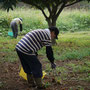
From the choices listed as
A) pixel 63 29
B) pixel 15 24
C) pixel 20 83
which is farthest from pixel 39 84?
pixel 63 29

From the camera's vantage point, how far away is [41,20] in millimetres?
20500

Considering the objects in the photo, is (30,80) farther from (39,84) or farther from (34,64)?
(34,64)

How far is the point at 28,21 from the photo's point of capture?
20109mm

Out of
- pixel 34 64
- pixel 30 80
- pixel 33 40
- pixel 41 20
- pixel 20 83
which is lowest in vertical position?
pixel 41 20

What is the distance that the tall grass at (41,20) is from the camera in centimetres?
1903

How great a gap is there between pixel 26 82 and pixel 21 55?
1031mm

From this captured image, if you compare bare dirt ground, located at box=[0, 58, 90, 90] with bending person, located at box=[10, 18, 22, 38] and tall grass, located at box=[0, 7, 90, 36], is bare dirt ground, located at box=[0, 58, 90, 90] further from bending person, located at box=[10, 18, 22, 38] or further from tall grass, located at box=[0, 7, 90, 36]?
tall grass, located at box=[0, 7, 90, 36]

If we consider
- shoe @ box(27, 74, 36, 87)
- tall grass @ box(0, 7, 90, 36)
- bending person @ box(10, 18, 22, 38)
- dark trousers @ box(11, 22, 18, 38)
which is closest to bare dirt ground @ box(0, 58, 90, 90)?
A: shoe @ box(27, 74, 36, 87)

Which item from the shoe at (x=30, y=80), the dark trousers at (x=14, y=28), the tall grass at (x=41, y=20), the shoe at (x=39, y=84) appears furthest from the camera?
the tall grass at (x=41, y=20)

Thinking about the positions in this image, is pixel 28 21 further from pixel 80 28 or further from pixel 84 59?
pixel 84 59

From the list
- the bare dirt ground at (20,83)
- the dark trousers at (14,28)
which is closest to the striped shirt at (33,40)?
the bare dirt ground at (20,83)

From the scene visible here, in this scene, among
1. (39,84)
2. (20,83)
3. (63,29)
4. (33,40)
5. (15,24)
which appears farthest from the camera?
(63,29)

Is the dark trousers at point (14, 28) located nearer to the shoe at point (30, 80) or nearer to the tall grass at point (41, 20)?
the tall grass at point (41, 20)

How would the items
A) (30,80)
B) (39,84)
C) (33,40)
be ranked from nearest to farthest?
(33,40)
(39,84)
(30,80)
